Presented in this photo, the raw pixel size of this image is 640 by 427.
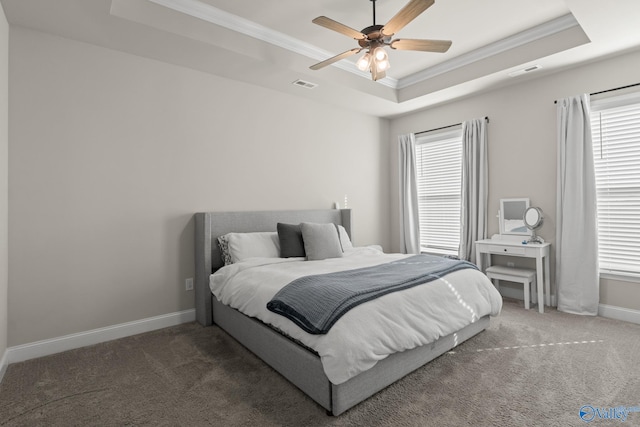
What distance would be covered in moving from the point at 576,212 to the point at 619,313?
1.06 meters

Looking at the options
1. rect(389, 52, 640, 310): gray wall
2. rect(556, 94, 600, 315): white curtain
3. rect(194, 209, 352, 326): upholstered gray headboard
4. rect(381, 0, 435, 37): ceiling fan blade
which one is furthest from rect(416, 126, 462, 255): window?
rect(381, 0, 435, 37): ceiling fan blade

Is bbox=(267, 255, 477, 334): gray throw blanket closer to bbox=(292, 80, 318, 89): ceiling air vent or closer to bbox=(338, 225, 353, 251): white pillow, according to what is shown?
bbox=(338, 225, 353, 251): white pillow

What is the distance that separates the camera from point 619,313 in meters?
3.30

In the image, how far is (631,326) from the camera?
3.11 m

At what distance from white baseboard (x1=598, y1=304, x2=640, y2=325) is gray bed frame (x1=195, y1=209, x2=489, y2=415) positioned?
4.81ft

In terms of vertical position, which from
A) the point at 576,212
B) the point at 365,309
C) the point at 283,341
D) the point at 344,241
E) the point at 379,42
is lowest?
the point at 283,341

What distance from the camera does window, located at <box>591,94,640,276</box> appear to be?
327cm

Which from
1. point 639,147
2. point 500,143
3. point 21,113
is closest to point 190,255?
point 21,113

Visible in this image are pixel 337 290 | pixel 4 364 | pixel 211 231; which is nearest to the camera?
pixel 337 290

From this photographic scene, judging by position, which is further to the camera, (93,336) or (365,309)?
(93,336)

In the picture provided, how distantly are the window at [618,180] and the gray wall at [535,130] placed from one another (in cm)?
21

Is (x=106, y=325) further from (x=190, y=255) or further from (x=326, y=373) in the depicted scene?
(x=326, y=373)

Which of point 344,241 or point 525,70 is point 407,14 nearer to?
point 525,70

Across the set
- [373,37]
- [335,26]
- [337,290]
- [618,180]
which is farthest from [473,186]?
[337,290]
